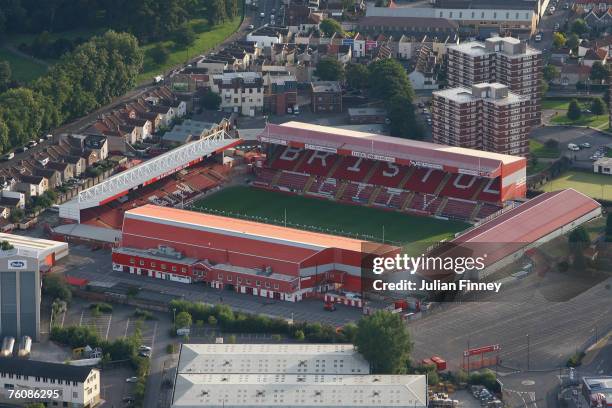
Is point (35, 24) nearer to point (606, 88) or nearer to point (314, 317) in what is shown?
point (606, 88)

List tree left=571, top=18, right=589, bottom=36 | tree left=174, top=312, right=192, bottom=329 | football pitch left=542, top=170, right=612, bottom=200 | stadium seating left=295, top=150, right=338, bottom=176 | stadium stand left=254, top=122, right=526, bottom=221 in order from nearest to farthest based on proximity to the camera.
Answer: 1. tree left=174, top=312, right=192, bottom=329
2. stadium stand left=254, top=122, right=526, bottom=221
3. football pitch left=542, top=170, right=612, bottom=200
4. stadium seating left=295, top=150, right=338, bottom=176
5. tree left=571, top=18, right=589, bottom=36

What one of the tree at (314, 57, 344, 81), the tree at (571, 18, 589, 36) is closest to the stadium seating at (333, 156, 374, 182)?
the tree at (314, 57, 344, 81)

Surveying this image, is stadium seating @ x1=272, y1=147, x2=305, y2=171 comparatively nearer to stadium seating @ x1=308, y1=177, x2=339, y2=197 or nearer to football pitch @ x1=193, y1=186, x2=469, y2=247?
football pitch @ x1=193, y1=186, x2=469, y2=247

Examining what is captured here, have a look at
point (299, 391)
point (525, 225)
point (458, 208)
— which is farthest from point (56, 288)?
point (525, 225)

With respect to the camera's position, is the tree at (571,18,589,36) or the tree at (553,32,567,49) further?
the tree at (571,18,589,36)

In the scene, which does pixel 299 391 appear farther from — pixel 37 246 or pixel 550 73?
pixel 550 73

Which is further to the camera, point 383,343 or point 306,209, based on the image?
point 306,209

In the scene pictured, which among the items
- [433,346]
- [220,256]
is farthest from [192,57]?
[433,346]

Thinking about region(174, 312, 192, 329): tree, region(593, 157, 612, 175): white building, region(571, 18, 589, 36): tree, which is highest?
region(571, 18, 589, 36): tree
